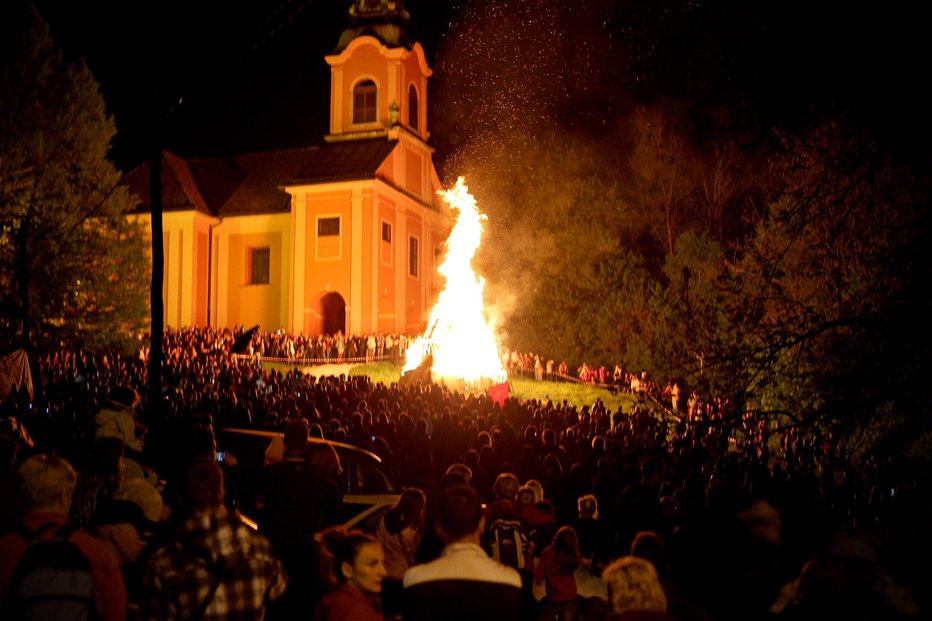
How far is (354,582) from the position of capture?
13.9ft

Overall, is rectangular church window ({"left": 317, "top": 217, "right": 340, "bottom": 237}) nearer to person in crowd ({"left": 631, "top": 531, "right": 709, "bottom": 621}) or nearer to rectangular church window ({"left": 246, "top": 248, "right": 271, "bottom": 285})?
rectangular church window ({"left": 246, "top": 248, "right": 271, "bottom": 285})

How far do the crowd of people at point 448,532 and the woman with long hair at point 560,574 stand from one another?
0.04 feet

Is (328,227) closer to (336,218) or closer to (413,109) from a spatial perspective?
(336,218)

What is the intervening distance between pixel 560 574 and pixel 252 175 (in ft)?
148

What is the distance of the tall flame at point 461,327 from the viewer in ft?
100

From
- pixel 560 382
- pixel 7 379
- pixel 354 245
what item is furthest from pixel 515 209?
pixel 7 379

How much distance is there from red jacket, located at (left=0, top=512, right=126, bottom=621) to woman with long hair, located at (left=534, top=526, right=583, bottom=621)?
10.1 ft

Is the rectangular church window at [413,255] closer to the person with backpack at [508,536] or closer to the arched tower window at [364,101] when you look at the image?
the arched tower window at [364,101]

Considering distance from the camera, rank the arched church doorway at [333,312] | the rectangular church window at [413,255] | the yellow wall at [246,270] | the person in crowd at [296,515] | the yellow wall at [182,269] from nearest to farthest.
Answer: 1. the person in crowd at [296,515]
2. the arched church doorway at [333,312]
3. the yellow wall at [182,269]
4. the yellow wall at [246,270]
5. the rectangular church window at [413,255]

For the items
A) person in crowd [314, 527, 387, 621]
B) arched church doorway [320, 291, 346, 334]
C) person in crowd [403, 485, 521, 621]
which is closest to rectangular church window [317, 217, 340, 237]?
arched church doorway [320, 291, 346, 334]

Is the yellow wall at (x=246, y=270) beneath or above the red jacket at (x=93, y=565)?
above

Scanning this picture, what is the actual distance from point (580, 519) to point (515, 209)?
3865cm

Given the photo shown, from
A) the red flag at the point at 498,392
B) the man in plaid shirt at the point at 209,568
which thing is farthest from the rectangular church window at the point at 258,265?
the man in plaid shirt at the point at 209,568

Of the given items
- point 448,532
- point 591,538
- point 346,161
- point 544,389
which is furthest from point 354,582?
point 346,161
